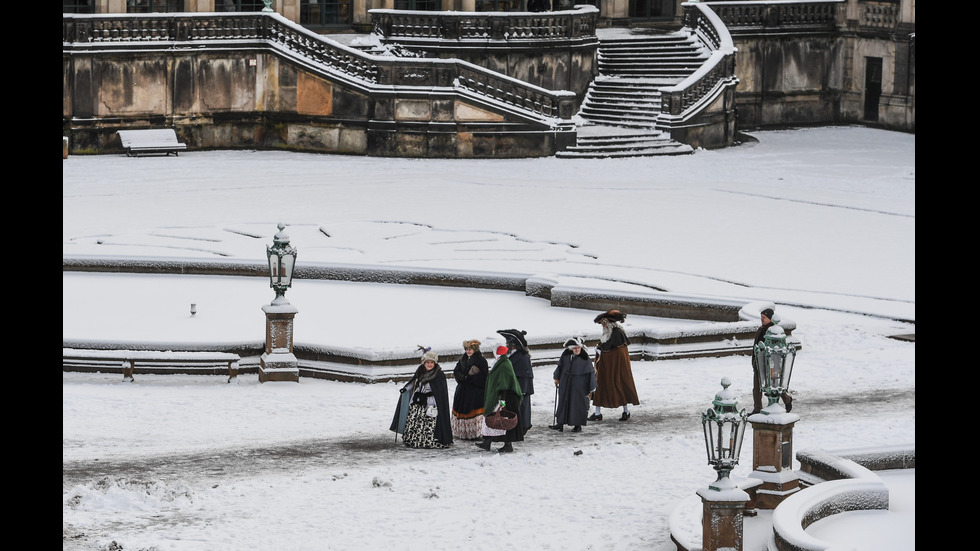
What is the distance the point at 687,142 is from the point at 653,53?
4056mm

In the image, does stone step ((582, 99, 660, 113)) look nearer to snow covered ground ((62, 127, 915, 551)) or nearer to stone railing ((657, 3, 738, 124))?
stone railing ((657, 3, 738, 124))

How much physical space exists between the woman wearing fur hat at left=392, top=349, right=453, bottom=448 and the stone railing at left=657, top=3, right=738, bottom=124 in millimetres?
23016

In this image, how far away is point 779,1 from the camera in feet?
137

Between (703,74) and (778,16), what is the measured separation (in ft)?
18.9

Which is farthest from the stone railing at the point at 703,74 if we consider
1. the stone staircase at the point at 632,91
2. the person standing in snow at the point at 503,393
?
the person standing in snow at the point at 503,393

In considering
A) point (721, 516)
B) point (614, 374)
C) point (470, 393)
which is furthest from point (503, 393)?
point (721, 516)

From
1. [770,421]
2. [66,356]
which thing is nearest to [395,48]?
[66,356]

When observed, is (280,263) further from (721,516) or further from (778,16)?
(778,16)

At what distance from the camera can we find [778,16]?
137ft

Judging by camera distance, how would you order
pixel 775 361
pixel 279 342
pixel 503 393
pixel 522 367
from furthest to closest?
pixel 279 342 → pixel 522 367 → pixel 503 393 → pixel 775 361

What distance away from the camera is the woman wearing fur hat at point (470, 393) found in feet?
48.0

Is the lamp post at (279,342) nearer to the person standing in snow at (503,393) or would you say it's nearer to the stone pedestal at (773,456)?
the person standing in snow at (503,393)

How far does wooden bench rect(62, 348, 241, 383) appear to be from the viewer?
17188mm
